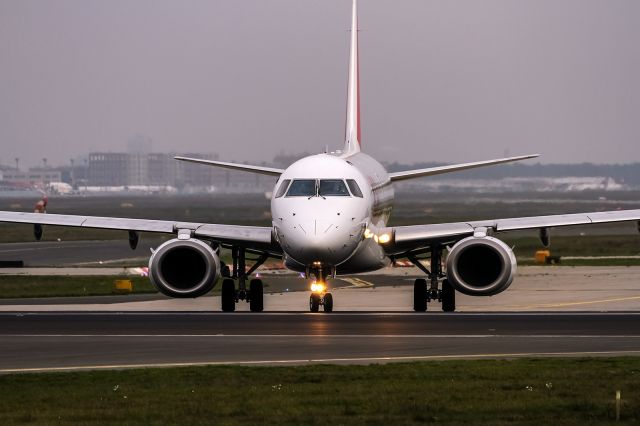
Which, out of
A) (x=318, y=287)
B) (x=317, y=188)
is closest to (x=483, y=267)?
(x=318, y=287)

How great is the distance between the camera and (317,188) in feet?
117

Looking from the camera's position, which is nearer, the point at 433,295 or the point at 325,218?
the point at 325,218

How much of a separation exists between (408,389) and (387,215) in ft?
74.4

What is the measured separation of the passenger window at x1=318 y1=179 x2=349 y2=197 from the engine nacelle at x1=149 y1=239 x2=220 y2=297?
374 cm

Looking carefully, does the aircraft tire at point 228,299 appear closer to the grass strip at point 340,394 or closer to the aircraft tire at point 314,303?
the aircraft tire at point 314,303

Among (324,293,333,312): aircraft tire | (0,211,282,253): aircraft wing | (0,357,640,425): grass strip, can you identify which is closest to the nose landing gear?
(324,293,333,312): aircraft tire

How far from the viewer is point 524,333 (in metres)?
30.0

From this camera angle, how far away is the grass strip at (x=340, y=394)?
1850 cm

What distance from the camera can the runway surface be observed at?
2569 centimetres

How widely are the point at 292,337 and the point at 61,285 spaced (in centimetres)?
2393

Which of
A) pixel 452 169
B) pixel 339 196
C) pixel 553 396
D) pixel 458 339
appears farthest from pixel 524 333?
pixel 452 169

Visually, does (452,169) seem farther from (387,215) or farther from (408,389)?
(408,389)

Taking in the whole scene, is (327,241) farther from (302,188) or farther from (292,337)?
(292,337)

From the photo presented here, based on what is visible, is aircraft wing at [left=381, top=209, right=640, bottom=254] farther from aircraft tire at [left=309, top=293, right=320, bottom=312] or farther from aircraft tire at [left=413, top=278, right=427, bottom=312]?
aircraft tire at [left=309, top=293, right=320, bottom=312]
